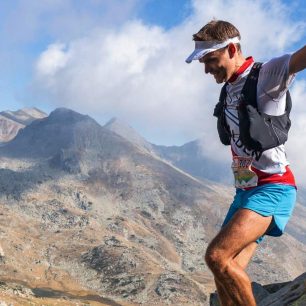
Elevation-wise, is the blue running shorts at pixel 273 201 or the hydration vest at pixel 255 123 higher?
the hydration vest at pixel 255 123

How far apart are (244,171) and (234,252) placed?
1306mm

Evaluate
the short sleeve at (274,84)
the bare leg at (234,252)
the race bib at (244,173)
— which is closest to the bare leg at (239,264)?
the bare leg at (234,252)

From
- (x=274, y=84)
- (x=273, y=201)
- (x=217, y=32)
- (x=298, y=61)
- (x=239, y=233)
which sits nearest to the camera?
(x=298, y=61)

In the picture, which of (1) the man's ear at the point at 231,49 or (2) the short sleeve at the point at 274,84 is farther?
(1) the man's ear at the point at 231,49

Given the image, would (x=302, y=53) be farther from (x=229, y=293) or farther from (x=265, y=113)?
(x=229, y=293)

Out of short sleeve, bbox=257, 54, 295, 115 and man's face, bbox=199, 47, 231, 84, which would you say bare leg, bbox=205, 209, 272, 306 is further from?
man's face, bbox=199, 47, 231, 84

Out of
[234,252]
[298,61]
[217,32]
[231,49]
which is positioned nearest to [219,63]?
[231,49]

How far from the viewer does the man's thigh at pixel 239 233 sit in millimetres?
5934

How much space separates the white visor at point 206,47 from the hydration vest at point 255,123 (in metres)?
0.54

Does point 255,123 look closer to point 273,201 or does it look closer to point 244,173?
point 244,173

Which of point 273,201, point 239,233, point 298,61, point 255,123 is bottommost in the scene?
point 239,233

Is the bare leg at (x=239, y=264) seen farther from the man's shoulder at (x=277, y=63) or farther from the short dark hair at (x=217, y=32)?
the short dark hair at (x=217, y=32)

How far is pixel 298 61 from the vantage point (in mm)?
5668

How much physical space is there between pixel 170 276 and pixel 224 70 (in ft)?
493
